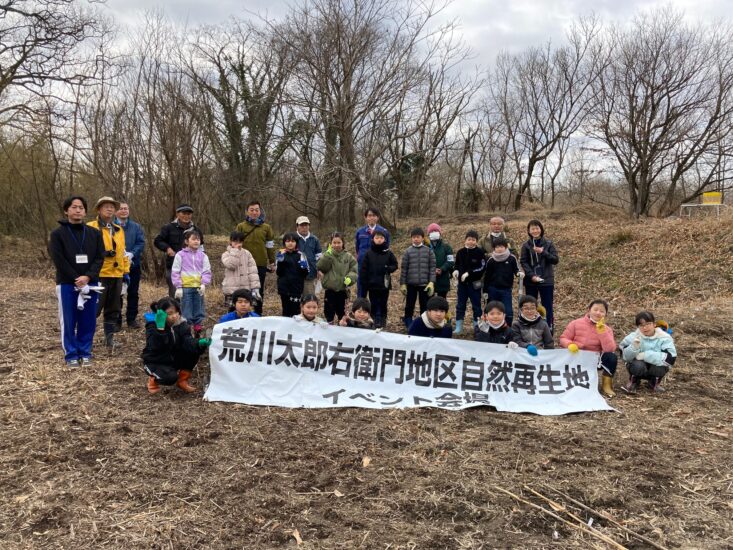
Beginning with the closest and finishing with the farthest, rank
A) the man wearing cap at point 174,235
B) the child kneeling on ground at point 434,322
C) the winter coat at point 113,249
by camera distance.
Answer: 1. the child kneeling on ground at point 434,322
2. the winter coat at point 113,249
3. the man wearing cap at point 174,235

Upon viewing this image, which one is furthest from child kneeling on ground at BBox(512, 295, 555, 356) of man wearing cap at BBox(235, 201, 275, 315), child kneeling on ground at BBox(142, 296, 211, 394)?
man wearing cap at BBox(235, 201, 275, 315)

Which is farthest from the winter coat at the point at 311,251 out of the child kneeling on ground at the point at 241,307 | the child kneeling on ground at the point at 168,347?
the child kneeling on ground at the point at 168,347

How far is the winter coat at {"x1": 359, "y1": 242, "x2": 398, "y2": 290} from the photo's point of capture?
273 inches

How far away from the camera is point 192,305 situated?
657 centimetres

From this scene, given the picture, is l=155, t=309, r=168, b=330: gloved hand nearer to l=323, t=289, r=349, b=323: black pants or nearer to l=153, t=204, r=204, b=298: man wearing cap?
Answer: l=153, t=204, r=204, b=298: man wearing cap

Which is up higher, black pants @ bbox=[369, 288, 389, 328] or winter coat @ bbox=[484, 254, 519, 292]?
winter coat @ bbox=[484, 254, 519, 292]

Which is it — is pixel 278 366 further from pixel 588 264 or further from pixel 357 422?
pixel 588 264

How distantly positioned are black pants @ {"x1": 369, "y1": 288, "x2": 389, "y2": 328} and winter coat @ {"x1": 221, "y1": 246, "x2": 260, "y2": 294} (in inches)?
65.1

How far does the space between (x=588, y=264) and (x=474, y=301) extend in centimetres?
687

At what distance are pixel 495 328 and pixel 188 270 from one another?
3834 mm

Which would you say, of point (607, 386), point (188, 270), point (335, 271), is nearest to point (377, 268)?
point (335, 271)

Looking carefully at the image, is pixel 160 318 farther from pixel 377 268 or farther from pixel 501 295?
pixel 501 295

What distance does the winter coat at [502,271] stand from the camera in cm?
695

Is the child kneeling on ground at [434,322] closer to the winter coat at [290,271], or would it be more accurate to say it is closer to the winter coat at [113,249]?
the winter coat at [290,271]
